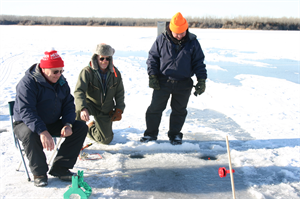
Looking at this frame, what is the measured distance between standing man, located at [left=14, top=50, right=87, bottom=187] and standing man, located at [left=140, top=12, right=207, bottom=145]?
4.23 ft

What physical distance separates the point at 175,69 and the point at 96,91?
1.18 metres

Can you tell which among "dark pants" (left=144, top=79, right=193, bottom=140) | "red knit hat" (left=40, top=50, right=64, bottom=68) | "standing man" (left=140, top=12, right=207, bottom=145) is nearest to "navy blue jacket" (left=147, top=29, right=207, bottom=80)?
"standing man" (left=140, top=12, right=207, bottom=145)

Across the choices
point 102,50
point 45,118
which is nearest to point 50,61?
point 45,118

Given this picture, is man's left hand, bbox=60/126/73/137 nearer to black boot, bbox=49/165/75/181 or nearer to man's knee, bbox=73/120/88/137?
man's knee, bbox=73/120/88/137

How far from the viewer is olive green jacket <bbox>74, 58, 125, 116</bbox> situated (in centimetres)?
335

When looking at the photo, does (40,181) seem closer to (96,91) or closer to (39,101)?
(39,101)

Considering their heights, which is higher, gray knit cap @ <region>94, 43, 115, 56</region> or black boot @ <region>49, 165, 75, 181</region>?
gray knit cap @ <region>94, 43, 115, 56</region>

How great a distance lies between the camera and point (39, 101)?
8.71 ft

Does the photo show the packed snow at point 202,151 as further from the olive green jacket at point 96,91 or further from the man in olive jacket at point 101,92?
the olive green jacket at point 96,91

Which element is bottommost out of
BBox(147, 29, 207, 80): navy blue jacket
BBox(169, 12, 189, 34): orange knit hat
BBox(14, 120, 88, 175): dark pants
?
BBox(14, 120, 88, 175): dark pants

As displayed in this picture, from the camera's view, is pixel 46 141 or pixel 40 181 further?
pixel 40 181

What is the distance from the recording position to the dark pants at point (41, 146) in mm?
2506

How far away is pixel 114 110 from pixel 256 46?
1334 centimetres

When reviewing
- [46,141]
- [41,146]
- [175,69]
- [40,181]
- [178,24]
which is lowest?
[40,181]
